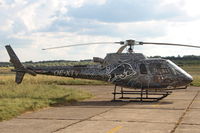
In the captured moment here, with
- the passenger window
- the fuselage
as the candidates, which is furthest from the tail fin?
the passenger window

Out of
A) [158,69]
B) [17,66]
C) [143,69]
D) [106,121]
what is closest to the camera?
[106,121]

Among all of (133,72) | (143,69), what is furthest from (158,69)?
(133,72)

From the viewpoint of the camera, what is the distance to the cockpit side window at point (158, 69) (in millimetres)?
17827

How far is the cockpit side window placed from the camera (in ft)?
58.5

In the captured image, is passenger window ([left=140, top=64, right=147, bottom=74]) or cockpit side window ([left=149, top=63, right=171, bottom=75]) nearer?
cockpit side window ([left=149, top=63, right=171, bottom=75])

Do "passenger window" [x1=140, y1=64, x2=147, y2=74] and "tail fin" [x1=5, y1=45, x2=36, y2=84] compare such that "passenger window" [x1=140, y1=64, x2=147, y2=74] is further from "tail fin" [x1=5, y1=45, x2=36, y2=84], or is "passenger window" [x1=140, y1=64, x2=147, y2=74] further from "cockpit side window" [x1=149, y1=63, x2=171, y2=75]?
"tail fin" [x1=5, y1=45, x2=36, y2=84]

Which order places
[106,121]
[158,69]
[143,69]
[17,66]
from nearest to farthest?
[106,121] → [158,69] → [143,69] → [17,66]

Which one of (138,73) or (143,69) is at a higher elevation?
(143,69)

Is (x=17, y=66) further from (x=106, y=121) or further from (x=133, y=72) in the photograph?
(x=106, y=121)

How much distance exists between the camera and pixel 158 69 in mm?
17906

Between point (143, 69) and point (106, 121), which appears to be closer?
point (106, 121)

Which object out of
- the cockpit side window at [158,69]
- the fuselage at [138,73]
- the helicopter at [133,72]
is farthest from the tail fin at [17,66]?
the cockpit side window at [158,69]

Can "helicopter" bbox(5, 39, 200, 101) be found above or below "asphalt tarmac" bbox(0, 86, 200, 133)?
above

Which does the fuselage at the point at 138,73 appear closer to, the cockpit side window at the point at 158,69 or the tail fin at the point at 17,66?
the cockpit side window at the point at 158,69
